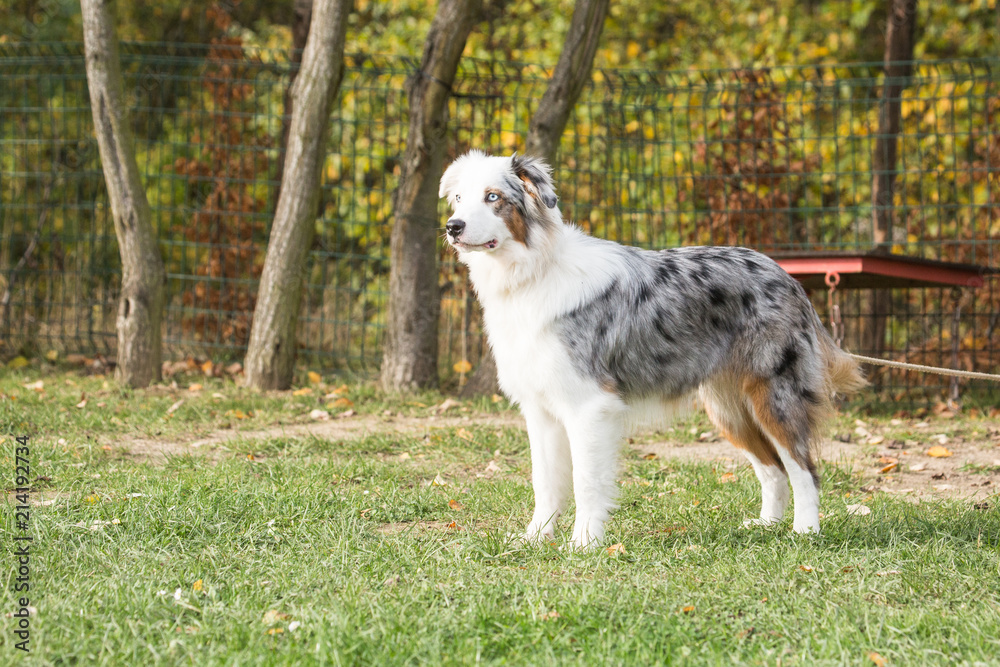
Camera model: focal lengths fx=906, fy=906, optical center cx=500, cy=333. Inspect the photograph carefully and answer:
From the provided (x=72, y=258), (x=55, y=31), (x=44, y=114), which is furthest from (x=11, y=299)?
(x=55, y=31)

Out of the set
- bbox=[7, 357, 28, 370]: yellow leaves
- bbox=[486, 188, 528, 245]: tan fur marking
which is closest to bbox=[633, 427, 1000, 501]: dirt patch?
bbox=[486, 188, 528, 245]: tan fur marking

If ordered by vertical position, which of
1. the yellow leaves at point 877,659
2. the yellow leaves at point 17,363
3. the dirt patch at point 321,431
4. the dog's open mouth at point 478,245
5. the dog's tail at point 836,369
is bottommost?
the dirt patch at point 321,431

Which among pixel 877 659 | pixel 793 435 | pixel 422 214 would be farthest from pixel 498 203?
pixel 422 214

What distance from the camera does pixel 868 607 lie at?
2984 mm

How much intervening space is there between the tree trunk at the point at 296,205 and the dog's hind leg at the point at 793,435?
448cm

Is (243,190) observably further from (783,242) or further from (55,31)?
(55,31)

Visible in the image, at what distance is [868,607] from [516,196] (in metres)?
2.03

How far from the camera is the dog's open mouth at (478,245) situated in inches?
145

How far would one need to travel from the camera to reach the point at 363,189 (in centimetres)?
915

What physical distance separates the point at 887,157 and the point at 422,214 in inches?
178

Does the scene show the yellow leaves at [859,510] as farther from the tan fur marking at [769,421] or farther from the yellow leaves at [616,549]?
the yellow leaves at [616,549]

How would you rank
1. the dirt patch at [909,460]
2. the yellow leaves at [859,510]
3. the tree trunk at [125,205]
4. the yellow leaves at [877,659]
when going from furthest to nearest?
1. the tree trunk at [125,205]
2. the dirt patch at [909,460]
3. the yellow leaves at [859,510]
4. the yellow leaves at [877,659]

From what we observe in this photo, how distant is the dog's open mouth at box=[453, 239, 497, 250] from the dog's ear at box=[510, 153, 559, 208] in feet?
0.98

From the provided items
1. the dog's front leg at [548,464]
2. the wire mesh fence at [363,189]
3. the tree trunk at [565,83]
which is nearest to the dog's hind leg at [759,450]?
the dog's front leg at [548,464]
